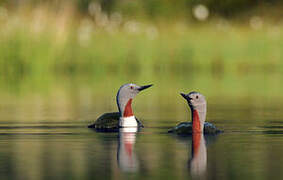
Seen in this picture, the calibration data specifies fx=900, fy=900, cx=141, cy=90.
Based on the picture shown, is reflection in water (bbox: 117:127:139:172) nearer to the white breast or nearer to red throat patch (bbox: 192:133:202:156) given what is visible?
the white breast

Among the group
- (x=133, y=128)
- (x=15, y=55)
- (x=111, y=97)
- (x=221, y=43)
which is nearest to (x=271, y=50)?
(x=221, y=43)

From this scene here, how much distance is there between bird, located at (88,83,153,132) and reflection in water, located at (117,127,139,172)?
0.17 meters

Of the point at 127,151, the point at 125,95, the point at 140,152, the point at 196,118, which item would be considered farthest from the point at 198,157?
the point at 125,95

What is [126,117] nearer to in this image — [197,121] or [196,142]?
[197,121]

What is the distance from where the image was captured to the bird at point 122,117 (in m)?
10.8

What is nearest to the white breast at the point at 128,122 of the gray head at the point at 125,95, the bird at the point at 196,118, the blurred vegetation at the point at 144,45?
the gray head at the point at 125,95

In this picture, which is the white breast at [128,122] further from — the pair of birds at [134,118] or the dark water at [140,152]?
the dark water at [140,152]

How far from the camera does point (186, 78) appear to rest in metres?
22.3

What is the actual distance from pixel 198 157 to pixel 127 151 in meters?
0.78

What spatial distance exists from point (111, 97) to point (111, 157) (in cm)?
886

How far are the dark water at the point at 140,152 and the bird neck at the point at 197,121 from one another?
0.97 ft

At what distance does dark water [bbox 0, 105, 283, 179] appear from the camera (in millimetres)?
6852

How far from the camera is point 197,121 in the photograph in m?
9.98

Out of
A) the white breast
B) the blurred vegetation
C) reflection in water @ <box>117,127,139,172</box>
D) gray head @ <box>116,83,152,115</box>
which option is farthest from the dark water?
the blurred vegetation
